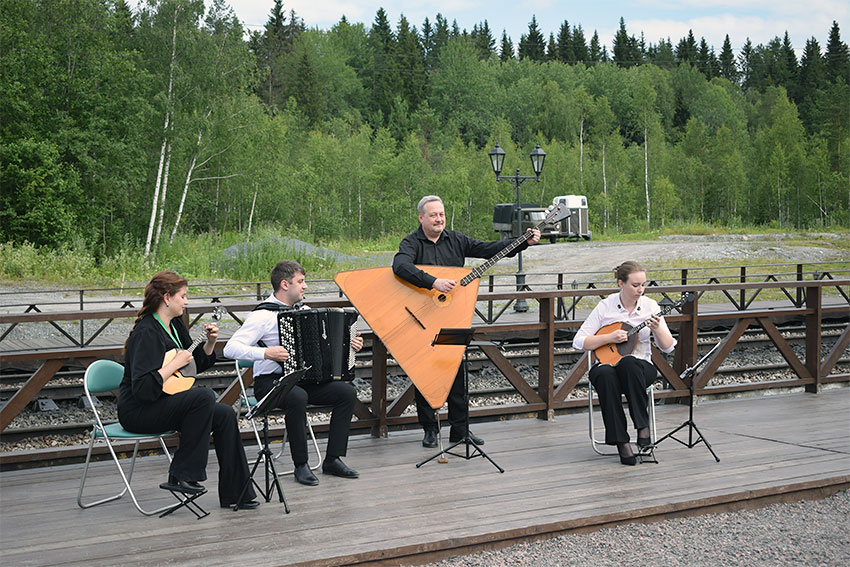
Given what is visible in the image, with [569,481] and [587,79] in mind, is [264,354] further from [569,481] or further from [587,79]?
[587,79]

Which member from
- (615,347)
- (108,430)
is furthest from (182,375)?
(615,347)

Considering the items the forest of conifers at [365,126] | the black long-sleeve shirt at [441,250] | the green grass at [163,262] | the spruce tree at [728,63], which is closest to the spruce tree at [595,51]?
the forest of conifers at [365,126]

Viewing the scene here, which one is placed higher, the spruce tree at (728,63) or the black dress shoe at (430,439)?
the spruce tree at (728,63)

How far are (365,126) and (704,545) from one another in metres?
53.1

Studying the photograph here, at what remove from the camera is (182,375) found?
500 cm

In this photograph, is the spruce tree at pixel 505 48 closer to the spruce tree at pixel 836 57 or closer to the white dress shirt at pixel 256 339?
the spruce tree at pixel 836 57

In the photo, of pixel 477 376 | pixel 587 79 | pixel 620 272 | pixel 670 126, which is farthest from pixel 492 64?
pixel 620 272

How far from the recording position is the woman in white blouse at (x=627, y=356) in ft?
19.6

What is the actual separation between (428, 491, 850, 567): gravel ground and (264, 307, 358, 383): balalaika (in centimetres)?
157

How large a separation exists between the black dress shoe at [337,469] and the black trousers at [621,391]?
1.71m

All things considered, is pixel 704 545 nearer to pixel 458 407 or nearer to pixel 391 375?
pixel 458 407

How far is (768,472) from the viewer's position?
5672mm

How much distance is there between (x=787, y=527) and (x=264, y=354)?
3074 millimetres

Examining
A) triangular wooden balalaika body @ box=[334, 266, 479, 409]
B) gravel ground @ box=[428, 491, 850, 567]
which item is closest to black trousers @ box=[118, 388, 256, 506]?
gravel ground @ box=[428, 491, 850, 567]
